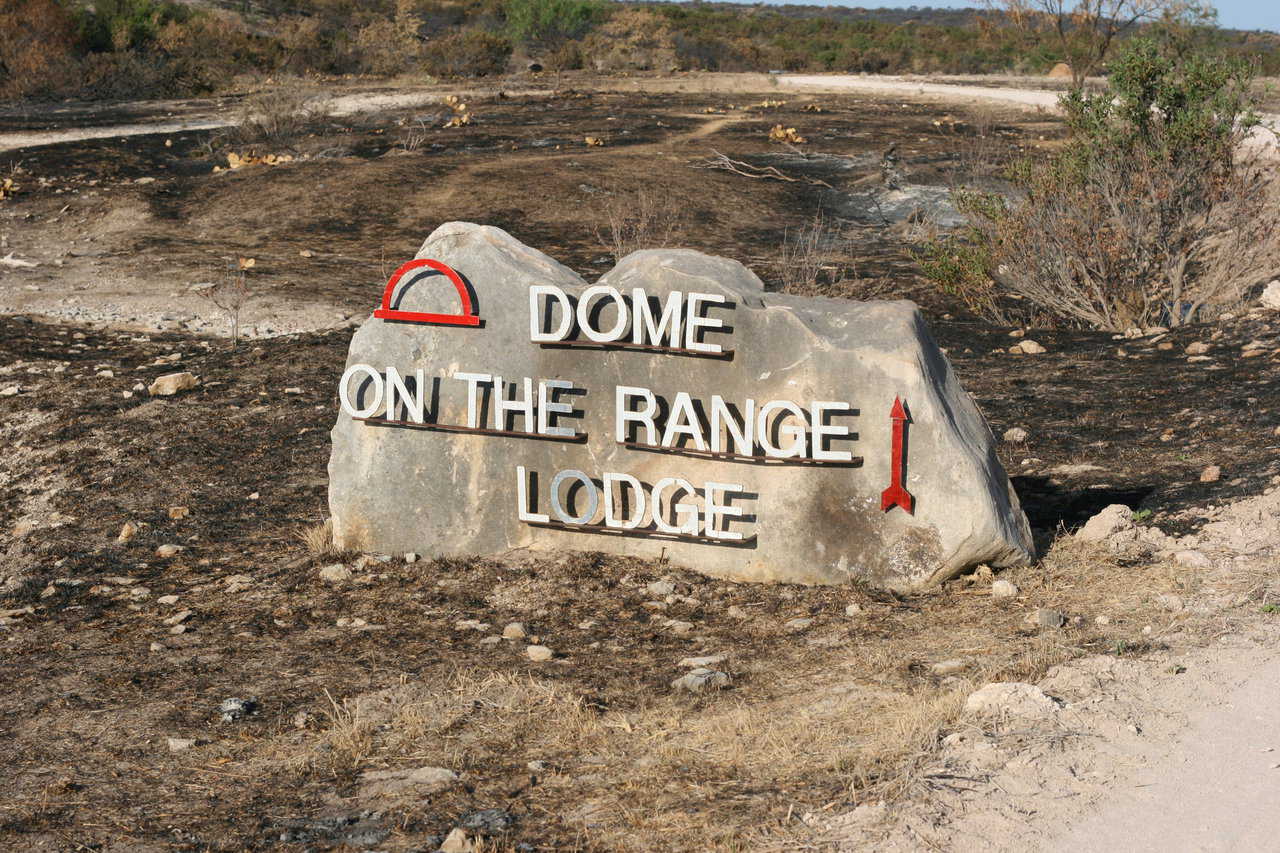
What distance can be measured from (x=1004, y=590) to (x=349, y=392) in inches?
142

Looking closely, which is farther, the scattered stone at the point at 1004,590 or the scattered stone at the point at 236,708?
the scattered stone at the point at 1004,590

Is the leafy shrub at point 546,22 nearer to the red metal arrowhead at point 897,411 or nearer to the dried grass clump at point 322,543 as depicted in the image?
the dried grass clump at point 322,543

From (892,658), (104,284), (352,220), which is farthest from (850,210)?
(892,658)

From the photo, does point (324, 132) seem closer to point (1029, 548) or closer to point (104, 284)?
point (104, 284)

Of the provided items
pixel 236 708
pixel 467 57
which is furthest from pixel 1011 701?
pixel 467 57

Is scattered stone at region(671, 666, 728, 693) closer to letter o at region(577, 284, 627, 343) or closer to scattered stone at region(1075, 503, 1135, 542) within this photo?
letter o at region(577, 284, 627, 343)

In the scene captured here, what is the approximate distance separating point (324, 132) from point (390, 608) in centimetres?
1898

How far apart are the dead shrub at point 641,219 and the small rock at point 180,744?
31.0ft

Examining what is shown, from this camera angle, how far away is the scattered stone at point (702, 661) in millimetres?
5889

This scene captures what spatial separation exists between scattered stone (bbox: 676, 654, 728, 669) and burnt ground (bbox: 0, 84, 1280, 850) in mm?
42

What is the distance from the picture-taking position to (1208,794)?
437cm

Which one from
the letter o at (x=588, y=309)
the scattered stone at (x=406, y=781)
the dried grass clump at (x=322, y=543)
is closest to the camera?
the scattered stone at (x=406, y=781)

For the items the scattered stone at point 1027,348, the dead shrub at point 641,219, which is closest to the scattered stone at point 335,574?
the scattered stone at point 1027,348

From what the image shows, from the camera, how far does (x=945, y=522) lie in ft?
21.2
